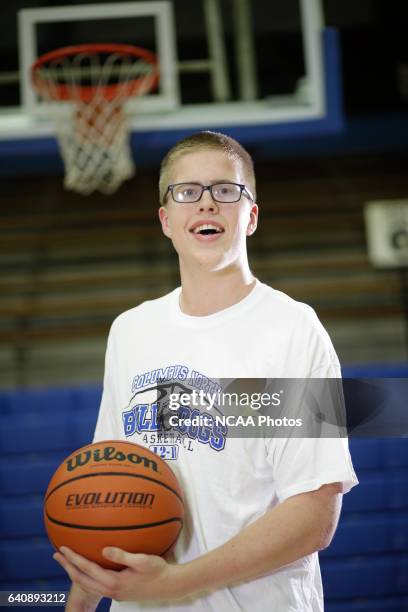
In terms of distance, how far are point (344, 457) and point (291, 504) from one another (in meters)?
0.13

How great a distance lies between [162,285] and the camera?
5.36 m

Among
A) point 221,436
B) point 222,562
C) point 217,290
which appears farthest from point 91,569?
point 217,290

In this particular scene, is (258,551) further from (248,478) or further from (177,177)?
(177,177)

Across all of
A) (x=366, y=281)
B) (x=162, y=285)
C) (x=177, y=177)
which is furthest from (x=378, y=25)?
(x=177, y=177)

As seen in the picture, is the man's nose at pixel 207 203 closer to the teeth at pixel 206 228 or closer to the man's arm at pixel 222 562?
the teeth at pixel 206 228

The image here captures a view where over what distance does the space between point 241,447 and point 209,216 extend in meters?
0.44

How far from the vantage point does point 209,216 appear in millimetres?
1312

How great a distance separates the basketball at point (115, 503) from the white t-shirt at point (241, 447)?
57 millimetres

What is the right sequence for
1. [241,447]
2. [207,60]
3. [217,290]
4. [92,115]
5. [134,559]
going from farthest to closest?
1. [207,60]
2. [92,115]
3. [217,290]
4. [241,447]
5. [134,559]

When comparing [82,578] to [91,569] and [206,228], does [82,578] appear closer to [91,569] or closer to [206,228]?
[91,569]

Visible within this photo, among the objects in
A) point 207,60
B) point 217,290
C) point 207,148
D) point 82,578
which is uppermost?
point 207,60

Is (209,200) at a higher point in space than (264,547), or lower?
higher

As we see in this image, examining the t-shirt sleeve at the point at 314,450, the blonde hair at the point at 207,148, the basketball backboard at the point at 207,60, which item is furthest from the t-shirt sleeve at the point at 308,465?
the basketball backboard at the point at 207,60

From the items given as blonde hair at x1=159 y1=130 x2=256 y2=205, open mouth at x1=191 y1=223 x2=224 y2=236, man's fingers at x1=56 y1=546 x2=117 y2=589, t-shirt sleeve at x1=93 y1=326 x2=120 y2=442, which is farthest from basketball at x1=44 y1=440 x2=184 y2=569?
blonde hair at x1=159 y1=130 x2=256 y2=205
